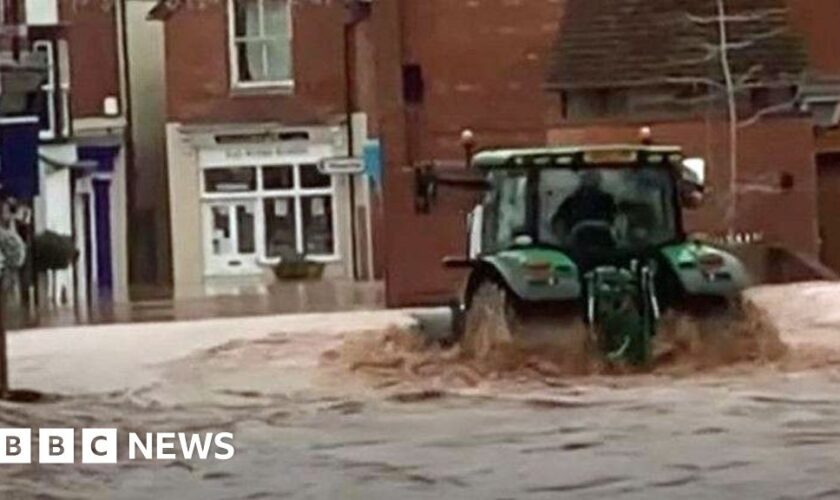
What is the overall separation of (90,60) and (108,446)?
147ft

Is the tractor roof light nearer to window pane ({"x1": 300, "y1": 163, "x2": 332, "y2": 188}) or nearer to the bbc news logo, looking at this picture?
the bbc news logo

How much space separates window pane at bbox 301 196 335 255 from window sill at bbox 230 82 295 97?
259 centimetres

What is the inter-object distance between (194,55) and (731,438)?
44.2 metres

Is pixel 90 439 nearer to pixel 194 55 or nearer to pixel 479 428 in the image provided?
pixel 479 428

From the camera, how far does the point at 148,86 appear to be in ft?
200

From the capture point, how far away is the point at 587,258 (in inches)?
829

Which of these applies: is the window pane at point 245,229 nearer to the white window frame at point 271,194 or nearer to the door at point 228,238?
the door at point 228,238

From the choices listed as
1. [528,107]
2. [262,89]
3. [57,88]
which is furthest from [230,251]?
[528,107]

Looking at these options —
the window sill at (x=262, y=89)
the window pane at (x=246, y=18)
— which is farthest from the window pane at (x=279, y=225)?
the window pane at (x=246, y=18)

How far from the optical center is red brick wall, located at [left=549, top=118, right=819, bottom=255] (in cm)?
3844

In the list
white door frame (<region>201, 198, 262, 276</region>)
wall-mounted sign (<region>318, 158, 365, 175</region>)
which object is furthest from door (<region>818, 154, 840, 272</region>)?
white door frame (<region>201, 198, 262, 276</region>)

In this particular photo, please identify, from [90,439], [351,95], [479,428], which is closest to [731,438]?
[479,428]

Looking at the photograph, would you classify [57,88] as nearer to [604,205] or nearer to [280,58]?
[280,58]

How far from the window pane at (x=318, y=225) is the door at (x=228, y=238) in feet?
4.22
